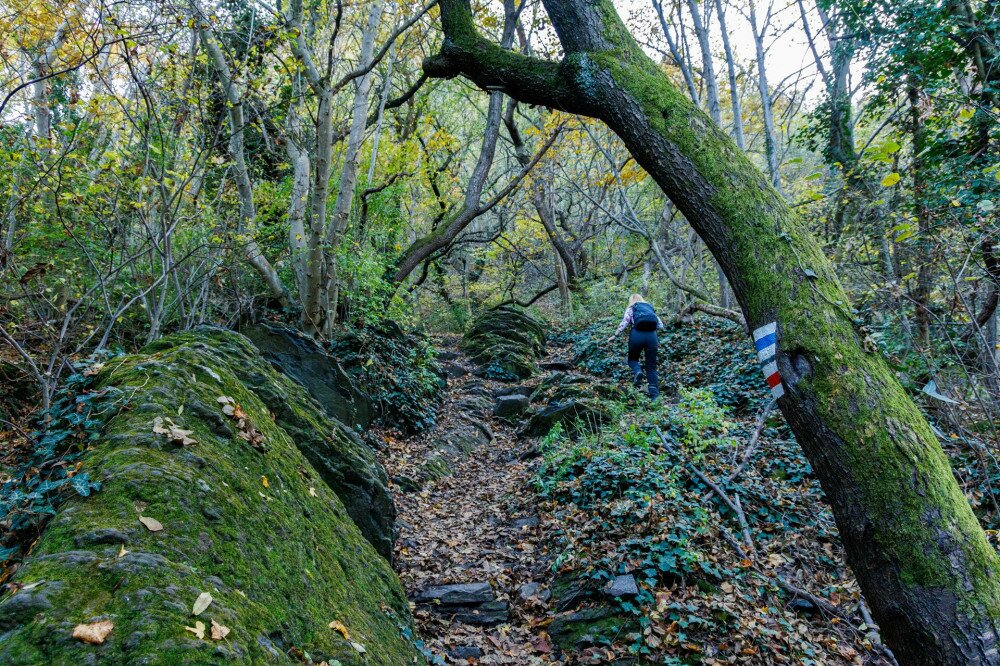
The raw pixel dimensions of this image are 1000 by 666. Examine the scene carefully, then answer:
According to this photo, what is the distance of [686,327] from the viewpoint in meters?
12.9

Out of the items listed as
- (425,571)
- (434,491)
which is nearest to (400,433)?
(434,491)

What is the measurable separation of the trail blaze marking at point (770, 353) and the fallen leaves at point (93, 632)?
2.83 metres

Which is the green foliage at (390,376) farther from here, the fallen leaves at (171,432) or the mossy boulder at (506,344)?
the fallen leaves at (171,432)

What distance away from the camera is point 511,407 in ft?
34.6

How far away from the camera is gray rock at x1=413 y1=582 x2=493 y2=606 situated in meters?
4.56

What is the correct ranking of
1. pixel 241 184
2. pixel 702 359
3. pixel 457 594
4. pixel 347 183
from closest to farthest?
pixel 457 594 → pixel 241 184 → pixel 347 183 → pixel 702 359

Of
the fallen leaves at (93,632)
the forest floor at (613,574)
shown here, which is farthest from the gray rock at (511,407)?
the fallen leaves at (93,632)

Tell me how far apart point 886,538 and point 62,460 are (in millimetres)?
3494

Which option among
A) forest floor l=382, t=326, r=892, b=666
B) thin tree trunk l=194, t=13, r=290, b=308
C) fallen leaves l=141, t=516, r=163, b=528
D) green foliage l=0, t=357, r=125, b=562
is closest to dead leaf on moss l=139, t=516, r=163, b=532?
fallen leaves l=141, t=516, r=163, b=528

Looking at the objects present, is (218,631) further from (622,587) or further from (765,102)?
(765,102)

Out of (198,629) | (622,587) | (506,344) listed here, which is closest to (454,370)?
(506,344)

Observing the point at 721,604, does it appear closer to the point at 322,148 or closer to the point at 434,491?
the point at 434,491

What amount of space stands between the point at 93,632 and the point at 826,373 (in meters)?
2.99

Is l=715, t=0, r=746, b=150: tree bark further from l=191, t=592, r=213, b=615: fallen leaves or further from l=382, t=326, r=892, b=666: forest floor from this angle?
l=191, t=592, r=213, b=615: fallen leaves
